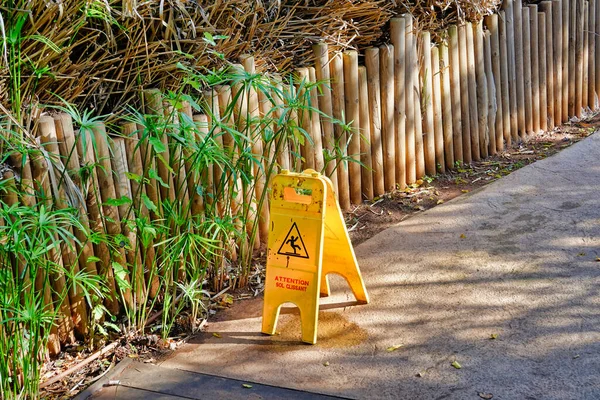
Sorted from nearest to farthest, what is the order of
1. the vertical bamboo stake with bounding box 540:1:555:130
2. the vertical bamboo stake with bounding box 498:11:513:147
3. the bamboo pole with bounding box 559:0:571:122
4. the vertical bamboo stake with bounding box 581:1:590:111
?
the vertical bamboo stake with bounding box 498:11:513:147 < the vertical bamboo stake with bounding box 540:1:555:130 < the bamboo pole with bounding box 559:0:571:122 < the vertical bamboo stake with bounding box 581:1:590:111

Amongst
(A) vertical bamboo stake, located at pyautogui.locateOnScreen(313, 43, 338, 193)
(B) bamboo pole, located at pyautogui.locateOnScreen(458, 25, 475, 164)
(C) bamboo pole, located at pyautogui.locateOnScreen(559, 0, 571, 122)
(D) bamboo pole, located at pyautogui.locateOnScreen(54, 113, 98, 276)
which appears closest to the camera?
(D) bamboo pole, located at pyautogui.locateOnScreen(54, 113, 98, 276)

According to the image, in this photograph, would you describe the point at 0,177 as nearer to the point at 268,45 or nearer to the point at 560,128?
the point at 268,45

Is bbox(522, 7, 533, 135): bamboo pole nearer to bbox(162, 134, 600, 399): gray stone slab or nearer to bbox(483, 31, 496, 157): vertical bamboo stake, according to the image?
bbox(483, 31, 496, 157): vertical bamboo stake

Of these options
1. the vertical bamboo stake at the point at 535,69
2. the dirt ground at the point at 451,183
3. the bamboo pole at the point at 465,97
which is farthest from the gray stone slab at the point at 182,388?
the vertical bamboo stake at the point at 535,69

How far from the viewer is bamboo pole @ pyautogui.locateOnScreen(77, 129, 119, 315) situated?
4.17 m

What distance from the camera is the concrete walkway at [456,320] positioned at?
3877 mm

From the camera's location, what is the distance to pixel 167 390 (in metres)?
3.92

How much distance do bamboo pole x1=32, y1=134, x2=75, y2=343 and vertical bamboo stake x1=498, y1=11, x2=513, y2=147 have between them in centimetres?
412

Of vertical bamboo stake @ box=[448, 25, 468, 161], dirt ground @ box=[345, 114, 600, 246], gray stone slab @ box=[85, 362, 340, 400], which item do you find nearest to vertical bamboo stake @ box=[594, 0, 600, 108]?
dirt ground @ box=[345, 114, 600, 246]

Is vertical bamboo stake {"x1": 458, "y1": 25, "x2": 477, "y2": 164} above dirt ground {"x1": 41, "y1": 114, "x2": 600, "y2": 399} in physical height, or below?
above

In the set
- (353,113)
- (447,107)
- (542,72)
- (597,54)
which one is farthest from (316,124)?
(597,54)

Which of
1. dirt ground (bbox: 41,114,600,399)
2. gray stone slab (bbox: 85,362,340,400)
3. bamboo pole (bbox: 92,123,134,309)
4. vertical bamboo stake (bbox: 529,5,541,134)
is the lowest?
gray stone slab (bbox: 85,362,340,400)

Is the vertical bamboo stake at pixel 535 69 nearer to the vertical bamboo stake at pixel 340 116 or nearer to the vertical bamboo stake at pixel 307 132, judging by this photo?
the vertical bamboo stake at pixel 340 116

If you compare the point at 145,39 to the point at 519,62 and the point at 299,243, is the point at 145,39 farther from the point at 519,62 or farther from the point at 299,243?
the point at 519,62
